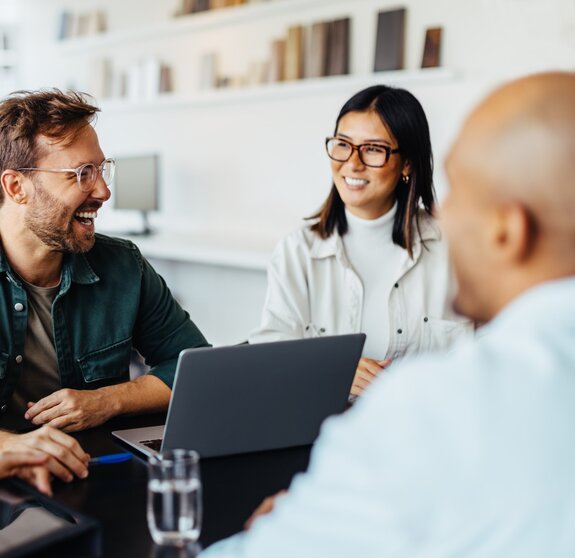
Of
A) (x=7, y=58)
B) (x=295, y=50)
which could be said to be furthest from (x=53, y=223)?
(x=7, y=58)

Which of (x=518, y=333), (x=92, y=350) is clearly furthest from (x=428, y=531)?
(x=92, y=350)

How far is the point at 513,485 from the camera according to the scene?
0.63m

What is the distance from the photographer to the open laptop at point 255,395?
124cm

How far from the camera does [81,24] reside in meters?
5.45

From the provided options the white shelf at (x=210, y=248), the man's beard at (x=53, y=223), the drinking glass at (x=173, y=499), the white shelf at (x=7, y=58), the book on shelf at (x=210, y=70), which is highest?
the white shelf at (x=7, y=58)

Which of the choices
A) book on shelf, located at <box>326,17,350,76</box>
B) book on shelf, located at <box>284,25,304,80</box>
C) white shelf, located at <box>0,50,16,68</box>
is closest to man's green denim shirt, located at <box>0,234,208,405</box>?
book on shelf, located at <box>326,17,350,76</box>

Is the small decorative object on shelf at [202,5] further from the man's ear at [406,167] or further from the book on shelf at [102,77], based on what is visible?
the man's ear at [406,167]

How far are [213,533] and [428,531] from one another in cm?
50

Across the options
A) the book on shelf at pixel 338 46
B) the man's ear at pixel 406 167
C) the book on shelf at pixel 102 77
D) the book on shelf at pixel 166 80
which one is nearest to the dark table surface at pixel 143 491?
the man's ear at pixel 406 167

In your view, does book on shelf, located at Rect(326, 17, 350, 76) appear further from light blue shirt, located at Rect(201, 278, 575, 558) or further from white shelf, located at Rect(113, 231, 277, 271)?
light blue shirt, located at Rect(201, 278, 575, 558)

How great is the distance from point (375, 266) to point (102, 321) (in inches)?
32.2

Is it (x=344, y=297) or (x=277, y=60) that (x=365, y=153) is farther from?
(x=277, y=60)

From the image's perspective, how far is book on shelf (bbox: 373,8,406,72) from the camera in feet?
12.3

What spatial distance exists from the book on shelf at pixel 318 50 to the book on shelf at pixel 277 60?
0.64ft
